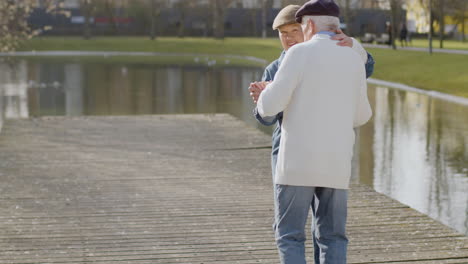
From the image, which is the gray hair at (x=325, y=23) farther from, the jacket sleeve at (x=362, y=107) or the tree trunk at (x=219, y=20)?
the tree trunk at (x=219, y=20)

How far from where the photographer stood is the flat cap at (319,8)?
498 centimetres

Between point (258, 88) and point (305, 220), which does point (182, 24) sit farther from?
point (305, 220)

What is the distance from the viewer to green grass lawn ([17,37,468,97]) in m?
27.8

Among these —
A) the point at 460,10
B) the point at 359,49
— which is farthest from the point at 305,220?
the point at 460,10

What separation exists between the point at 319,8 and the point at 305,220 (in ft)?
4.39

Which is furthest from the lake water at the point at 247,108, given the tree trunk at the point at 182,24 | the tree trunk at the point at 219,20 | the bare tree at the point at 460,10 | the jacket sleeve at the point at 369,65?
the tree trunk at the point at 182,24

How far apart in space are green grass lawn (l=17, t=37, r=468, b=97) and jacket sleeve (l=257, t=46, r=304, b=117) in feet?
65.2

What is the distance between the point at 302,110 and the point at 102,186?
5.62 m

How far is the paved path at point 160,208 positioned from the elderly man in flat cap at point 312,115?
73.1 inches

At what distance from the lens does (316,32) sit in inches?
199

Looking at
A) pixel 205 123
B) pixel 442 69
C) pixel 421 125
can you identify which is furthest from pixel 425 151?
pixel 442 69

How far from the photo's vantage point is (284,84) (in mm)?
Answer: 4938

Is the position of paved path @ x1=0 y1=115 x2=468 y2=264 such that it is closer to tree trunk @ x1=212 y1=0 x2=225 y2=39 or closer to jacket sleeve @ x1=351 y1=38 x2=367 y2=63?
jacket sleeve @ x1=351 y1=38 x2=367 y2=63

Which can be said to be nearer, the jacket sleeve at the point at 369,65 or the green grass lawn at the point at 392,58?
the jacket sleeve at the point at 369,65
